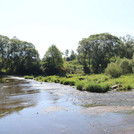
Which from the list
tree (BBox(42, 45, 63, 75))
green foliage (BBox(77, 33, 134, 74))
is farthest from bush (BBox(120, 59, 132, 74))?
tree (BBox(42, 45, 63, 75))

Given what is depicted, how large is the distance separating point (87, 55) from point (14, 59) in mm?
32304

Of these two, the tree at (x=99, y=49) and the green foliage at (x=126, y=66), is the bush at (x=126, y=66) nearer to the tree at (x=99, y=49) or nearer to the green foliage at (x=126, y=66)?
the green foliage at (x=126, y=66)

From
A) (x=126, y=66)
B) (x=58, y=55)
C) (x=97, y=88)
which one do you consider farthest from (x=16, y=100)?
(x=58, y=55)

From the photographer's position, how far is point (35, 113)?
10398 mm

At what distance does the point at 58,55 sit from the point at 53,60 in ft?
10.8

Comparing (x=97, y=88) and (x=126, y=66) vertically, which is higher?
(x=126, y=66)

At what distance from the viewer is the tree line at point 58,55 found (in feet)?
202

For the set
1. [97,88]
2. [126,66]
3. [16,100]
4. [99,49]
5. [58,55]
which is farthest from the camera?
[58,55]

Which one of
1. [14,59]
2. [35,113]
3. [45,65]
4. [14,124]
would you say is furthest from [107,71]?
[14,59]

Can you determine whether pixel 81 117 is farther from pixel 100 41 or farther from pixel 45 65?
pixel 45 65

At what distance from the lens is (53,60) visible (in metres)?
69.8

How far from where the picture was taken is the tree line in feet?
202

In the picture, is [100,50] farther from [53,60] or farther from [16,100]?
[16,100]

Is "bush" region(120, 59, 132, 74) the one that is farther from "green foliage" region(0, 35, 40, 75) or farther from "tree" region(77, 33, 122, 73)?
"green foliage" region(0, 35, 40, 75)
